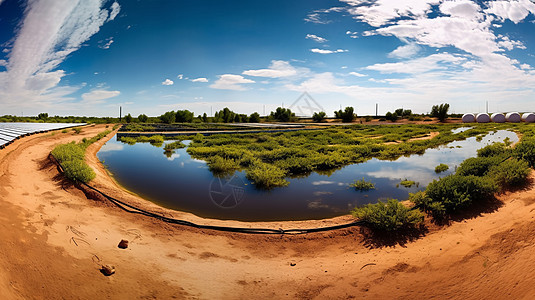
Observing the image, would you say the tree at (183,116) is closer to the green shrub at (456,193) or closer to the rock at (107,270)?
the green shrub at (456,193)

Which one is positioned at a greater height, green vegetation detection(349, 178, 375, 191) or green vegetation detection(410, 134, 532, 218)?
green vegetation detection(410, 134, 532, 218)

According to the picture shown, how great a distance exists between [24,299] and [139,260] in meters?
1.66

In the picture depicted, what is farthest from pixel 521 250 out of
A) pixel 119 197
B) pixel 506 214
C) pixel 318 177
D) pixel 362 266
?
pixel 119 197

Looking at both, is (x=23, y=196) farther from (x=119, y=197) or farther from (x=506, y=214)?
(x=506, y=214)

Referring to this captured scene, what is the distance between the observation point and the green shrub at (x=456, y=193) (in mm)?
7176

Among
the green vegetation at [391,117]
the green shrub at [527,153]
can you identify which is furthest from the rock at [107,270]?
the green vegetation at [391,117]

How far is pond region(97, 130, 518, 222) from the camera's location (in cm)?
877

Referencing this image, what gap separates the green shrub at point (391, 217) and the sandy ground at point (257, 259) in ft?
0.95

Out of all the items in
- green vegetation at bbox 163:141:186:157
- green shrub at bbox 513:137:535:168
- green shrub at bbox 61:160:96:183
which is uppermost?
green shrub at bbox 513:137:535:168

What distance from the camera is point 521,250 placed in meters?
4.95

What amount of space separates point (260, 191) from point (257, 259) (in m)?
5.13

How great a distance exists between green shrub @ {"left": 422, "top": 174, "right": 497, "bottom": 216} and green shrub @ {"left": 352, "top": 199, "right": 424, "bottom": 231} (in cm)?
87

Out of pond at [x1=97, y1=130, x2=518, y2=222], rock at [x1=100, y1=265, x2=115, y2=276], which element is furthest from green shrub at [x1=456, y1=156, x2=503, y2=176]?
rock at [x1=100, y1=265, x2=115, y2=276]

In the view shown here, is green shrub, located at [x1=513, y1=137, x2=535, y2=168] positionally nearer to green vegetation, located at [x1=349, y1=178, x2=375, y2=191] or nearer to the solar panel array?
green vegetation, located at [x1=349, y1=178, x2=375, y2=191]
